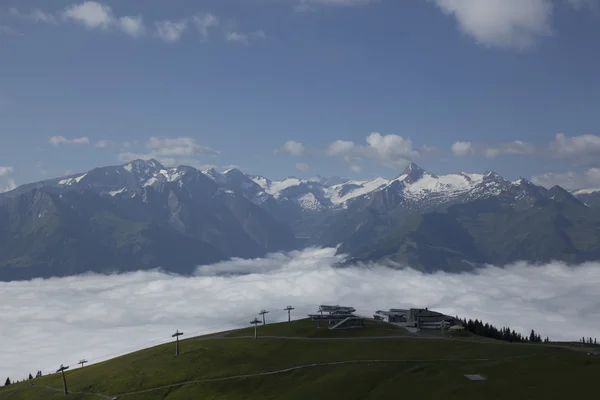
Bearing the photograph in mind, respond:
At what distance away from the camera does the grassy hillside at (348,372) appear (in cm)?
11312

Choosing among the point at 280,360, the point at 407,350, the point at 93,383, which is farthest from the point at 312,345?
the point at 93,383

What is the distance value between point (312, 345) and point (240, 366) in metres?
30.1

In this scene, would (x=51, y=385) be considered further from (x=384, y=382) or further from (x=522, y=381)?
(x=522, y=381)

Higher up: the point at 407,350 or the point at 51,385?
the point at 407,350

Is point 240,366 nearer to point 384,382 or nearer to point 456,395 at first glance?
point 384,382

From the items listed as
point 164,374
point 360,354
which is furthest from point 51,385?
point 360,354

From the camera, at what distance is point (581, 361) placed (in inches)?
4843

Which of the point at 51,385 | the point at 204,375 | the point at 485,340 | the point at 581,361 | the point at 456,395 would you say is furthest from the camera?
the point at 51,385

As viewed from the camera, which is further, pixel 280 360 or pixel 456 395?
pixel 280 360

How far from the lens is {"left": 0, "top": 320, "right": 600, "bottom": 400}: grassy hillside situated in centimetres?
11312

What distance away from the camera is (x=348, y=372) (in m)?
141

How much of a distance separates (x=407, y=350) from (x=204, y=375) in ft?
211

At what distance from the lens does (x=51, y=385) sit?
641 ft

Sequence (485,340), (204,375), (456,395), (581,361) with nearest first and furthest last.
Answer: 1. (456,395)
2. (581,361)
3. (204,375)
4. (485,340)
